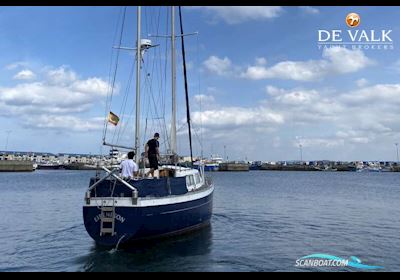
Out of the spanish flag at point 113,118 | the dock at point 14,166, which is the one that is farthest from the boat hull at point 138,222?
the dock at point 14,166

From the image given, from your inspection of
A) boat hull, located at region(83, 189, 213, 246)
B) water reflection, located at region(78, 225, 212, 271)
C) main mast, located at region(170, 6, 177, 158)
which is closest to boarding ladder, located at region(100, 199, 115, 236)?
boat hull, located at region(83, 189, 213, 246)

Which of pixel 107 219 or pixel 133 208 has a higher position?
pixel 133 208

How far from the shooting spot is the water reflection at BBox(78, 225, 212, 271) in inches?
505

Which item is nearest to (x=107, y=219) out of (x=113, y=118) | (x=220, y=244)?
(x=113, y=118)

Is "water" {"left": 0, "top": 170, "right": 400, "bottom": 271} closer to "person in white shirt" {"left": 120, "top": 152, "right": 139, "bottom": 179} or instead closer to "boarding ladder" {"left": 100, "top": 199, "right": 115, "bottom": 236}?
"boarding ladder" {"left": 100, "top": 199, "right": 115, "bottom": 236}

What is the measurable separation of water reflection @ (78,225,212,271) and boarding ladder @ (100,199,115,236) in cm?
100

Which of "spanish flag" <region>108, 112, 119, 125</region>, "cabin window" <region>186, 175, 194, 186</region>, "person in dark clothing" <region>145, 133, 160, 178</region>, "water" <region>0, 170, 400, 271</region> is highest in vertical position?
"spanish flag" <region>108, 112, 119, 125</region>

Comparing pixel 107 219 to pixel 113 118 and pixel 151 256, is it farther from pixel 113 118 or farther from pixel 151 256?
pixel 113 118

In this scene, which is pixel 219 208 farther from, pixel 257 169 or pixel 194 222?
pixel 257 169

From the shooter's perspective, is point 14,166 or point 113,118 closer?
point 113,118

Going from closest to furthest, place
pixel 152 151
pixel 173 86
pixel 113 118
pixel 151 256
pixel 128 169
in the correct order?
pixel 151 256 → pixel 128 169 → pixel 113 118 → pixel 152 151 → pixel 173 86

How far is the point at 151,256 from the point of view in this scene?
13906 mm

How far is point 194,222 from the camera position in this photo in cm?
1800

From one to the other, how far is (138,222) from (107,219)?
1183 mm
